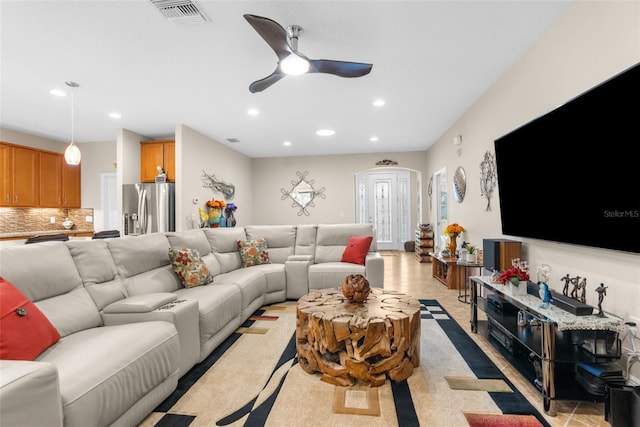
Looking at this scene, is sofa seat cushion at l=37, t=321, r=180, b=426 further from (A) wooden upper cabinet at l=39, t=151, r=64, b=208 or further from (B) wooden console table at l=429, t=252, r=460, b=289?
(A) wooden upper cabinet at l=39, t=151, r=64, b=208

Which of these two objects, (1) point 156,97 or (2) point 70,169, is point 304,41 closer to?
(1) point 156,97

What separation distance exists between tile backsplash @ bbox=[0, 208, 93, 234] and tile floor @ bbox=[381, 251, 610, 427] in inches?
241

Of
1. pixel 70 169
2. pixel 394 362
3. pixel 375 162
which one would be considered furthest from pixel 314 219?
pixel 394 362

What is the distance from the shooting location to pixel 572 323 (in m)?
1.68

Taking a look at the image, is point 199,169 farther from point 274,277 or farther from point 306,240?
point 274,277

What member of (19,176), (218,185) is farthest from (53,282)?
(19,176)

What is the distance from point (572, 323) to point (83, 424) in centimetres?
240

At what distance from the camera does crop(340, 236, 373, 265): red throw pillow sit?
13.2 feet

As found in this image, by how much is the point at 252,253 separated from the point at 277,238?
1.74ft

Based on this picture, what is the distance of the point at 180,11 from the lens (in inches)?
87.0

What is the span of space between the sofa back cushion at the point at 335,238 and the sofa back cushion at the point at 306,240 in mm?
72

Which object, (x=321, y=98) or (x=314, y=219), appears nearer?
(x=321, y=98)

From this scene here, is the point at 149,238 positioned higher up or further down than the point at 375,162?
further down

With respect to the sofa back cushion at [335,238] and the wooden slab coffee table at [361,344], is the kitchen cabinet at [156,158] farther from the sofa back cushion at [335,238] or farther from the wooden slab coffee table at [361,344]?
the wooden slab coffee table at [361,344]
